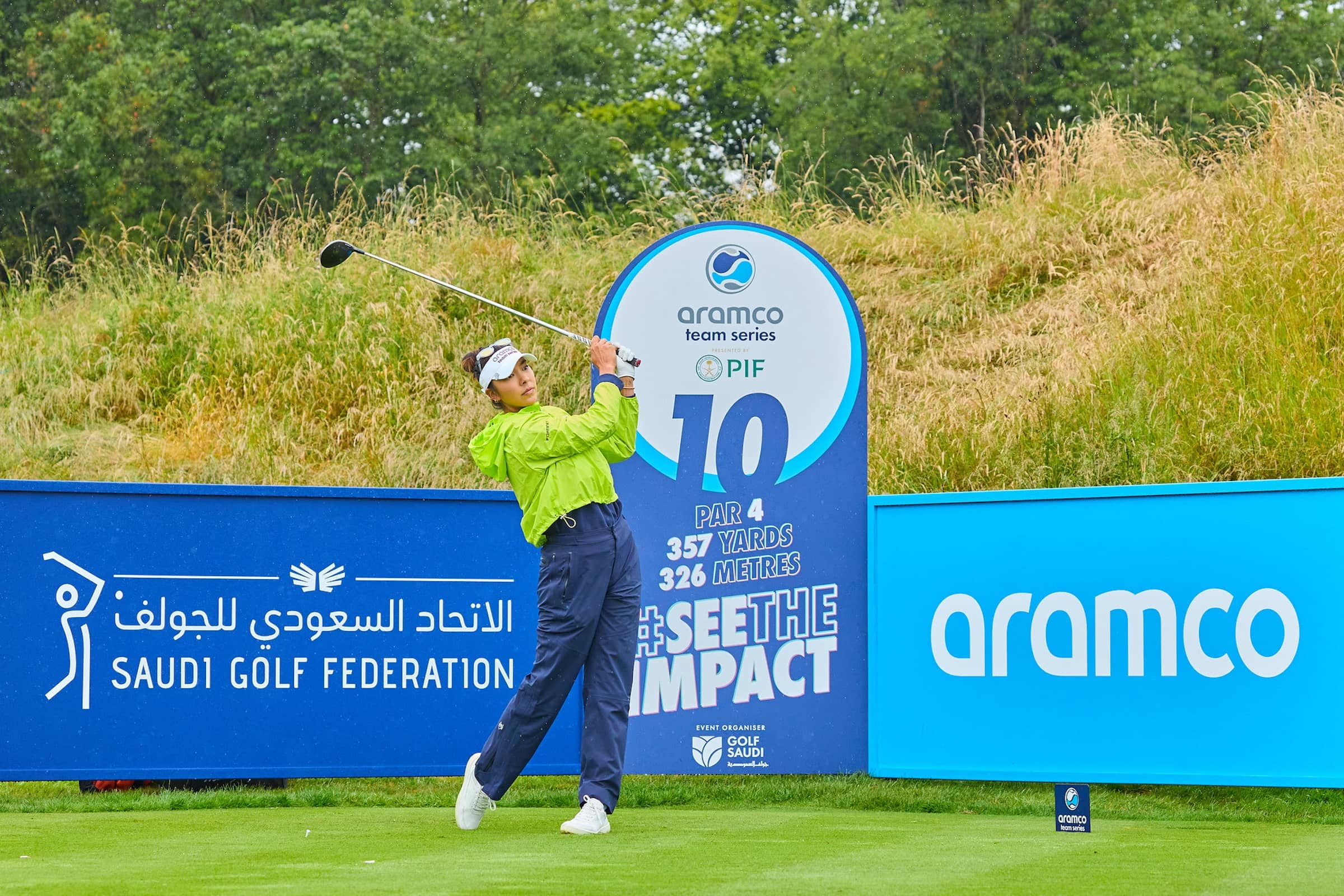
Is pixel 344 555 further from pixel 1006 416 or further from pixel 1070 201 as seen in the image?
pixel 1070 201

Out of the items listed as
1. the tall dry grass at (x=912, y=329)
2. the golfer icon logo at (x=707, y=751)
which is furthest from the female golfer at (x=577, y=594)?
the tall dry grass at (x=912, y=329)

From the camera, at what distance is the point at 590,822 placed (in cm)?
495

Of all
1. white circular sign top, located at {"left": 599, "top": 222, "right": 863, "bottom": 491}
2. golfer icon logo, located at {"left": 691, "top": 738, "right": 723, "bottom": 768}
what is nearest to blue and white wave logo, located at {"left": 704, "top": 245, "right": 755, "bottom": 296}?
white circular sign top, located at {"left": 599, "top": 222, "right": 863, "bottom": 491}

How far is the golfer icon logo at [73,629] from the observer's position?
6078mm

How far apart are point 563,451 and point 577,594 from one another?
505 mm

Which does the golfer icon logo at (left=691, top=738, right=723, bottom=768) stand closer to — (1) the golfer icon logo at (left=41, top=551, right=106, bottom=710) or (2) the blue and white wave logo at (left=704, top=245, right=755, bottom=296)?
(2) the blue and white wave logo at (left=704, top=245, right=755, bottom=296)

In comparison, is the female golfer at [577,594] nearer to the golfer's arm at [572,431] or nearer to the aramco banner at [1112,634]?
the golfer's arm at [572,431]

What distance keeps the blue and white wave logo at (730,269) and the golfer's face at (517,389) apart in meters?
1.43

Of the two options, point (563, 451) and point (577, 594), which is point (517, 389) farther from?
point (577, 594)

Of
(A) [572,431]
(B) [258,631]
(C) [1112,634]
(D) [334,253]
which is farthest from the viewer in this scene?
(D) [334,253]

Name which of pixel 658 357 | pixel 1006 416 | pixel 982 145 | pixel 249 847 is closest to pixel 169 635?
pixel 249 847

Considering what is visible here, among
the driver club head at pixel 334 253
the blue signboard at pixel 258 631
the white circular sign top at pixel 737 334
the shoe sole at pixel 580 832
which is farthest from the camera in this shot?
the white circular sign top at pixel 737 334

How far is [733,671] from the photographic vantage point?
659cm

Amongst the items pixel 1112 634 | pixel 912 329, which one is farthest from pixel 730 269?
pixel 912 329
